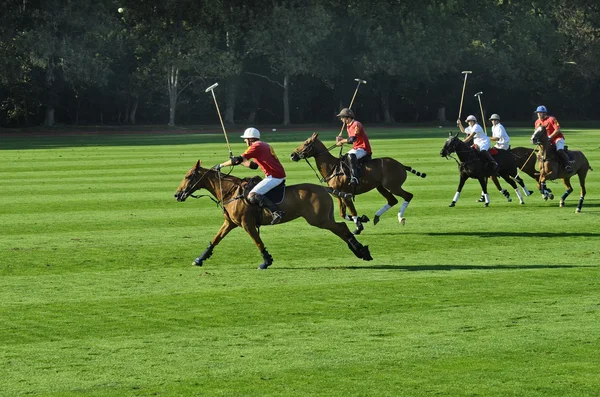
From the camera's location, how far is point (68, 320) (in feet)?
44.1

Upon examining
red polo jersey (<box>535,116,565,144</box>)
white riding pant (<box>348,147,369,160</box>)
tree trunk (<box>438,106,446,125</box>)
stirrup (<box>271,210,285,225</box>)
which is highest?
red polo jersey (<box>535,116,565,144</box>)

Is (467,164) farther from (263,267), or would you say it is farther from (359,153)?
(263,267)

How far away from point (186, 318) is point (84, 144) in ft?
144

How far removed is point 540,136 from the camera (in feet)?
87.8

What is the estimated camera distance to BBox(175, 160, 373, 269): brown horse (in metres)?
17.4

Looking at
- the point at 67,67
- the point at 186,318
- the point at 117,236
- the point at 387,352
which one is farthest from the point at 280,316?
the point at 67,67

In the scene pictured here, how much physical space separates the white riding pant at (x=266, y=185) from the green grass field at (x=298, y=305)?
3.96 feet

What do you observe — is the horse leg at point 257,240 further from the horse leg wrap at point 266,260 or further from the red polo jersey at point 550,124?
the red polo jersey at point 550,124

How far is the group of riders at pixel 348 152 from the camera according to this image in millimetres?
17406

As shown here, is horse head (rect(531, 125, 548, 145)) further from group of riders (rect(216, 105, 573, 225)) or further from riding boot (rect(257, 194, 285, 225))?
riding boot (rect(257, 194, 285, 225))

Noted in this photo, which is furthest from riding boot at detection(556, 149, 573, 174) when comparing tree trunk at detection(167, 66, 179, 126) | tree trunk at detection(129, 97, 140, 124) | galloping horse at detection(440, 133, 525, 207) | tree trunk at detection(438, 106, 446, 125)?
tree trunk at detection(438, 106, 446, 125)

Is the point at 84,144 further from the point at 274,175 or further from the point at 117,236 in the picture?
the point at 274,175

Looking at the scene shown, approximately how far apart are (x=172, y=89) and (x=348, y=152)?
58.5 meters

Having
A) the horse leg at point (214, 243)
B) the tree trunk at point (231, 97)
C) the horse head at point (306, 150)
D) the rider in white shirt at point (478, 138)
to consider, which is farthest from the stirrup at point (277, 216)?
the tree trunk at point (231, 97)
